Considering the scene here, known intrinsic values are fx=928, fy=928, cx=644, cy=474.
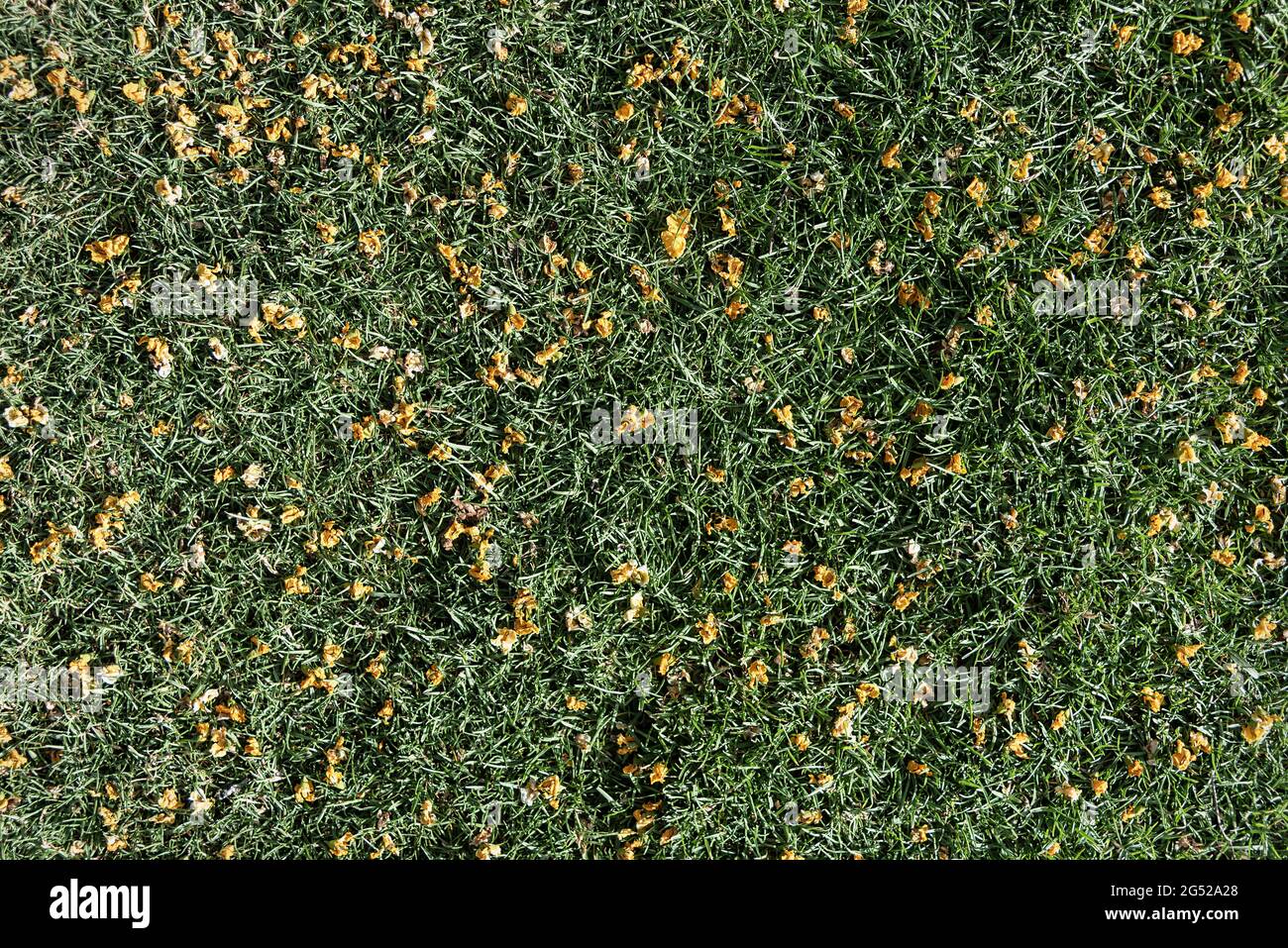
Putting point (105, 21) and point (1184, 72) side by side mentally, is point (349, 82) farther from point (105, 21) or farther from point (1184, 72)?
point (1184, 72)

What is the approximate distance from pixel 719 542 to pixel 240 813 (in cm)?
159

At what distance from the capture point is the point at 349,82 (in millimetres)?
2750

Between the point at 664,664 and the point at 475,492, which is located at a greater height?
the point at 475,492

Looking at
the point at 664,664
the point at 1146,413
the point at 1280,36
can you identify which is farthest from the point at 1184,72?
the point at 664,664

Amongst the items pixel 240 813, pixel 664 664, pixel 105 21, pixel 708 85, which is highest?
pixel 105 21

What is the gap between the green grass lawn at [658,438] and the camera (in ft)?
8.75

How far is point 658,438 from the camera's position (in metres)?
2.70

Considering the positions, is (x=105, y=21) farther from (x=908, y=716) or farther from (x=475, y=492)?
(x=908, y=716)

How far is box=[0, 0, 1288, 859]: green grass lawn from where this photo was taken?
2.67m

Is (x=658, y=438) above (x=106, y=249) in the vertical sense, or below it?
below

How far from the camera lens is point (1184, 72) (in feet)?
8.84

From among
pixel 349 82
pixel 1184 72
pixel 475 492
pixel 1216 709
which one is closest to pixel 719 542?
pixel 475 492

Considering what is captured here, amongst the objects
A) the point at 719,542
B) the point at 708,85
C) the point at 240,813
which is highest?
the point at 708,85
